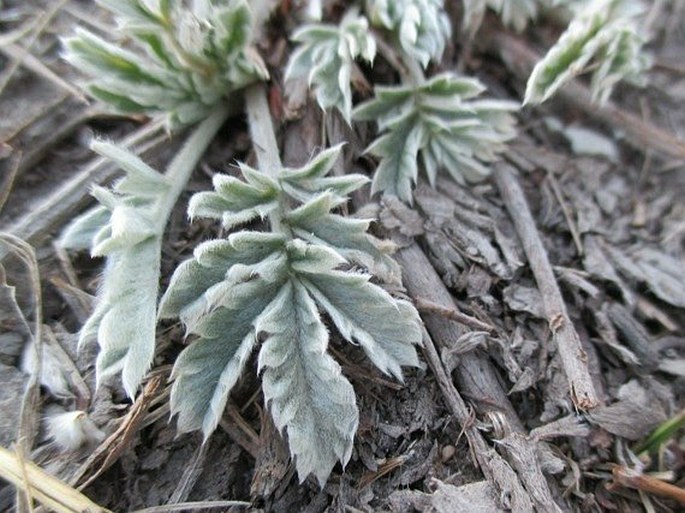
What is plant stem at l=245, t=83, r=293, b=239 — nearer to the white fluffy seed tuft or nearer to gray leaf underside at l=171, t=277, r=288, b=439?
gray leaf underside at l=171, t=277, r=288, b=439

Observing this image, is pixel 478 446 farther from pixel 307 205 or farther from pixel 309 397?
pixel 307 205

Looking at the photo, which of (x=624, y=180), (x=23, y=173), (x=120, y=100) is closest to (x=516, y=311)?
(x=624, y=180)

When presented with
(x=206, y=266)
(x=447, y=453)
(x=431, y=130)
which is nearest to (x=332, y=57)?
(x=431, y=130)

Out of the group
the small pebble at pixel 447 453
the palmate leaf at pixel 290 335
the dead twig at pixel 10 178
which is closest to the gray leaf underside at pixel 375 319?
the palmate leaf at pixel 290 335

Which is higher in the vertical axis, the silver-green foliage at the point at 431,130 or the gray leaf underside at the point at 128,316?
the silver-green foliage at the point at 431,130

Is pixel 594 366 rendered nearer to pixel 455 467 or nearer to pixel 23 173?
pixel 455 467

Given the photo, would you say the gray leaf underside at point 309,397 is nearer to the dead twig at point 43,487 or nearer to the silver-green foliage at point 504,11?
the dead twig at point 43,487
